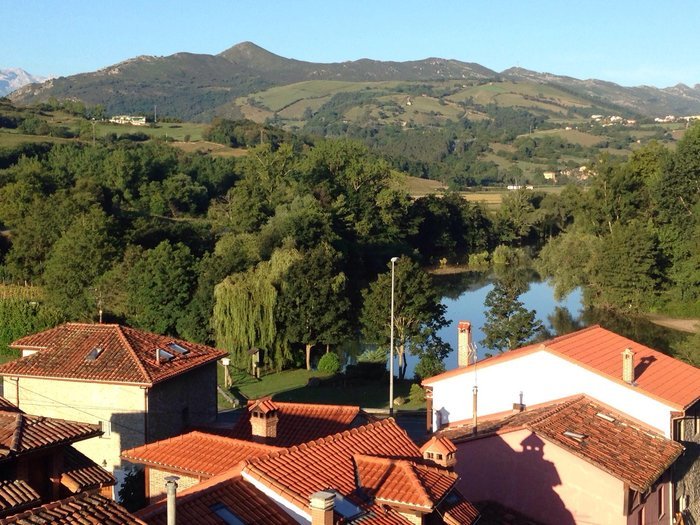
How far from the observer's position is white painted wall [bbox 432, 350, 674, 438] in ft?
57.6

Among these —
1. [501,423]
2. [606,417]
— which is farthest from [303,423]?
[606,417]

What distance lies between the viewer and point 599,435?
635 inches

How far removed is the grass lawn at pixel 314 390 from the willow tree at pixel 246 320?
1.02 m

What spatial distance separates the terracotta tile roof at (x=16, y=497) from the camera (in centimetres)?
1077

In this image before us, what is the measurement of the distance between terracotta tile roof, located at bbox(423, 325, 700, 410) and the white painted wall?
5.1 inches

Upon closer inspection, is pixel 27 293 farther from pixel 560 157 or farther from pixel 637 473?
pixel 560 157

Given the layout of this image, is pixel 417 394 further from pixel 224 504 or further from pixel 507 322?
pixel 224 504

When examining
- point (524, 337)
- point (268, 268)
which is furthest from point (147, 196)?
point (524, 337)

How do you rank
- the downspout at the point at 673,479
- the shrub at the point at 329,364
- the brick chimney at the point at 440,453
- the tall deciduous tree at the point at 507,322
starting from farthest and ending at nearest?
1. the shrub at the point at 329,364
2. the tall deciduous tree at the point at 507,322
3. the downspout at the point at 673,479
4. the brick chimney at the point at 440,453

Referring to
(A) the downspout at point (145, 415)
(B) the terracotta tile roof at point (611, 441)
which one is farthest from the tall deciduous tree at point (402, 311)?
(B) the terracotta tile roof at point (611, 441)

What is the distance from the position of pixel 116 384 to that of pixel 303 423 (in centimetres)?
576

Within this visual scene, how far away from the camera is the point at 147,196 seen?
7612 centimetres

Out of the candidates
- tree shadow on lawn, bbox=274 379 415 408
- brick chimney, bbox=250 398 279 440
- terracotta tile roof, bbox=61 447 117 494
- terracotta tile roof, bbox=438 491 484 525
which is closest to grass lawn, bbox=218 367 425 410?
tree shadow on lawn, bbox=274 379 415 408

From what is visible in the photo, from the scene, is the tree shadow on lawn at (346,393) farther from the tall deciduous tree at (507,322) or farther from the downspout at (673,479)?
the downspout at (673,479)
